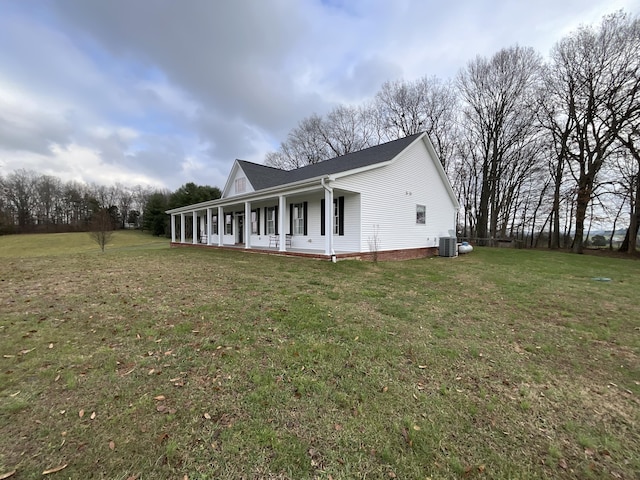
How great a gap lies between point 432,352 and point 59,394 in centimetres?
368

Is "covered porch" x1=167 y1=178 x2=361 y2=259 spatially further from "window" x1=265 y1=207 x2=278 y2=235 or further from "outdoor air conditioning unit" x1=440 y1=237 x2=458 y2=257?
"outdoor air conditioning unit" x1=440 y1=237 x2=458 y2=257

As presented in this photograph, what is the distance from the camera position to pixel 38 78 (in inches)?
413

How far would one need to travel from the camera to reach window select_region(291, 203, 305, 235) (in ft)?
41.4

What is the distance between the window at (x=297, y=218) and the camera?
497 inches

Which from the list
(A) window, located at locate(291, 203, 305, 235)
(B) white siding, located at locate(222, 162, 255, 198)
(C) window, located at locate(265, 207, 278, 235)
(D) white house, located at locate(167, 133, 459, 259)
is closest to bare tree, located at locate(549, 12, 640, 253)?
(D) white house, located at locate(167, 133, 459, 259)

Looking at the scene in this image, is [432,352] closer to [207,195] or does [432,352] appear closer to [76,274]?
[76,274]

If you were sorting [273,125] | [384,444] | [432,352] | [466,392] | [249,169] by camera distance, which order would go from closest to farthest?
1. [384,444]
2. [466,392]
3. [432,352]
4. [249,169]
5. [273,125]

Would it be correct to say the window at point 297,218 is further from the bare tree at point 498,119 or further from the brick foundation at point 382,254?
the bare tree at point 498,119

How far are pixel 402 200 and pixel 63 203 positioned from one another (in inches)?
2199

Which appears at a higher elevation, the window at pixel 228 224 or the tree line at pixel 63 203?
the tree line at pixel 63 203

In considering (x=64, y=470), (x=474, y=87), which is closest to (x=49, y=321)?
(x=64, y=470)

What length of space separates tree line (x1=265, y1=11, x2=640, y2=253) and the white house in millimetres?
9775

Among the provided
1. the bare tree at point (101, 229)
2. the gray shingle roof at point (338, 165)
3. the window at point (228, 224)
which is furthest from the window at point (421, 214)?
the bare tree at point (101, 229)

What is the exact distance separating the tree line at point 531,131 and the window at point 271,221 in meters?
17.5
